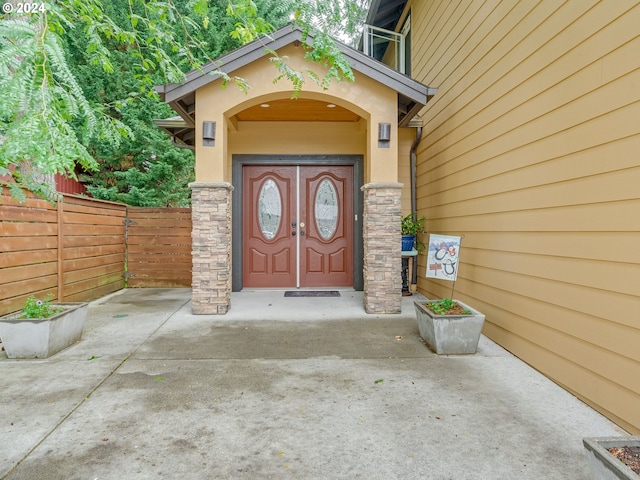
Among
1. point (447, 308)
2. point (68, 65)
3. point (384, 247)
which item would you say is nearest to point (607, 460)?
point (447, 308)

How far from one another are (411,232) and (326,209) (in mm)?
1497

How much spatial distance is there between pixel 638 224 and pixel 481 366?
59.4 inches

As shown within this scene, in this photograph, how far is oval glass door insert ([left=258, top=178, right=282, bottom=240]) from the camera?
253 inches

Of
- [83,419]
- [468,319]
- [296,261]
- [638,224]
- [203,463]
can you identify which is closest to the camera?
[203,463]

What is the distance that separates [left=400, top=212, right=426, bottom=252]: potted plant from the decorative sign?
147 cm

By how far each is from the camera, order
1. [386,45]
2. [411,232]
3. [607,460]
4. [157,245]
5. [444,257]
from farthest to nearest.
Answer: [386,45]
[157,245]
[411,232]
[444,257]
[607,460]

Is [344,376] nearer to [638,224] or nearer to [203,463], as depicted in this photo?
[203,463]

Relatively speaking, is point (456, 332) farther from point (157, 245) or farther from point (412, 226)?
point (157, 245)

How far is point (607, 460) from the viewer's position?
1.35 metres

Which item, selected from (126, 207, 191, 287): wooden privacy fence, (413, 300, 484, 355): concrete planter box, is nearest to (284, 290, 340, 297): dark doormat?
(126, 207, 191, 287): wooden privacy fence

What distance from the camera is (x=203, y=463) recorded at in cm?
180

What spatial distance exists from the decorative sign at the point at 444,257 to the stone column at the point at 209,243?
2341mm

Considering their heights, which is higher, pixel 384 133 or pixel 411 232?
pixel 384 133

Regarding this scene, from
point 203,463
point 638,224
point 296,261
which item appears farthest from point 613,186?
point 296,261
